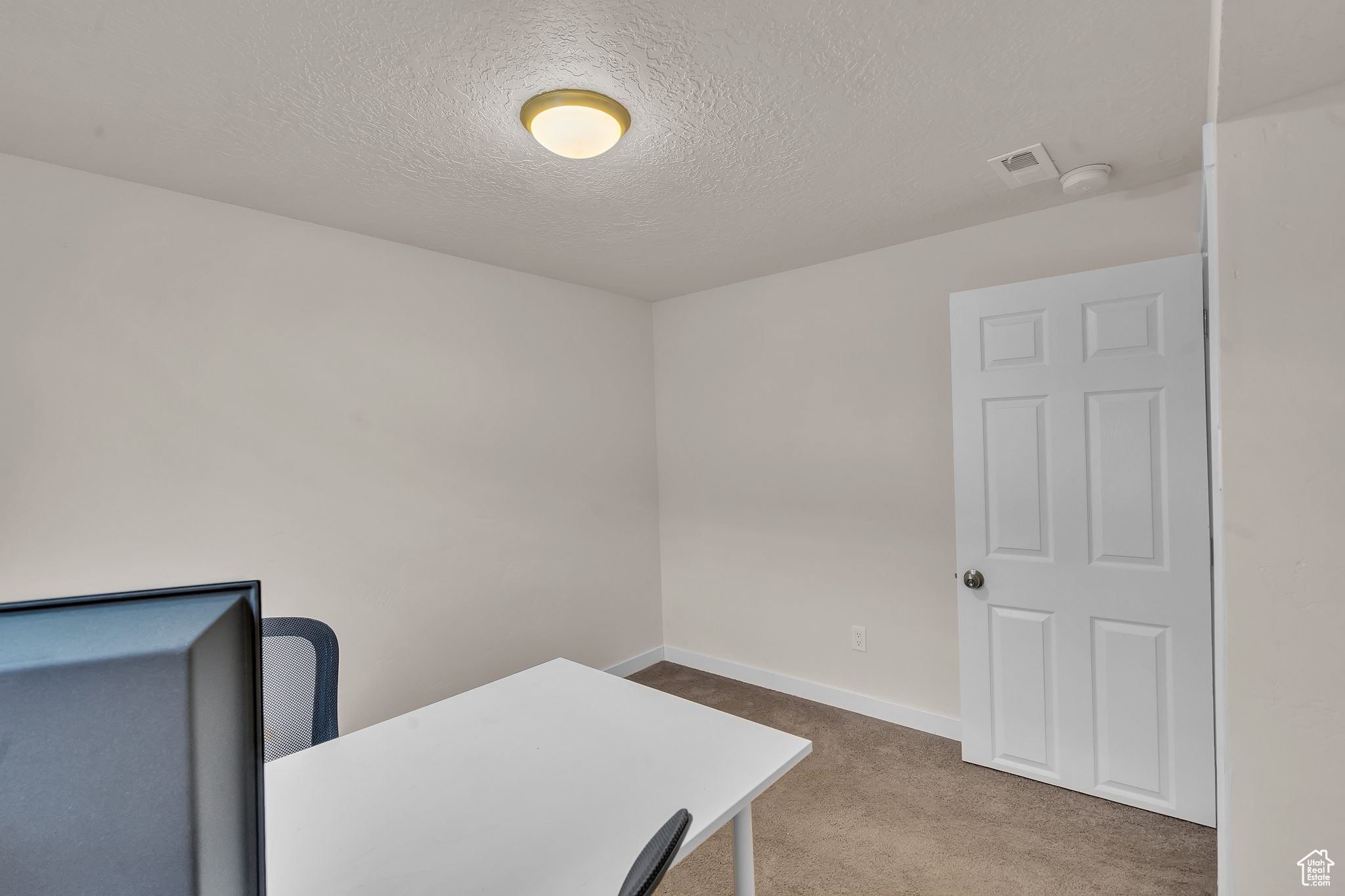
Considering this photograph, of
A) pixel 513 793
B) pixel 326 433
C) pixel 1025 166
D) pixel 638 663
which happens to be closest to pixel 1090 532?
pixel 1025 166

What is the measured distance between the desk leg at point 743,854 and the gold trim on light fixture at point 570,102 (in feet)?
5.81

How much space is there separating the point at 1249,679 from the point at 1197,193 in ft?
6.09

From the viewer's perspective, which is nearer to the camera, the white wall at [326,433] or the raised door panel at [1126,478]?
the white wall at [326,433]

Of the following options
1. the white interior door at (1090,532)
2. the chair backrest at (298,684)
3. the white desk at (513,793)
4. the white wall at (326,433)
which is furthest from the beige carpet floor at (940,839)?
the white wall at (326,433)

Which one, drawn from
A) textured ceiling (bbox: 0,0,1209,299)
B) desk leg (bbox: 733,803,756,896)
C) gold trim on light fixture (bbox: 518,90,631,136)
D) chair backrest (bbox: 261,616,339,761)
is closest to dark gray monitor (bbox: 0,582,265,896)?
desk leg (bbox: 733,803,756,896)

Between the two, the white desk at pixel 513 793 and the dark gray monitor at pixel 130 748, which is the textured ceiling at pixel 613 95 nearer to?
the dark gray monitor at pixel 130 748

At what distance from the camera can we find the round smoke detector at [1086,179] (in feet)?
7.18

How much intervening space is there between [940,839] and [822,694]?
3.85 feet

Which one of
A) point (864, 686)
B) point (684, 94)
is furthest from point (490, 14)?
point (864, 686)

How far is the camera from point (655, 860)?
64cm

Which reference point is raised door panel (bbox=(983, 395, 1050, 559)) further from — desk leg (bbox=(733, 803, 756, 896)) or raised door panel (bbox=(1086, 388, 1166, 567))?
desk leg (bbox=(733, 803, 756, 896))

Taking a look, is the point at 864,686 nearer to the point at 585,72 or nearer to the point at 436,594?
the point at 436,594

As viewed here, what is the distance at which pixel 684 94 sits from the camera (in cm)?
166

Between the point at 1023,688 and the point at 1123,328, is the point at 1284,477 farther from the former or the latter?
the point at 1023,688
